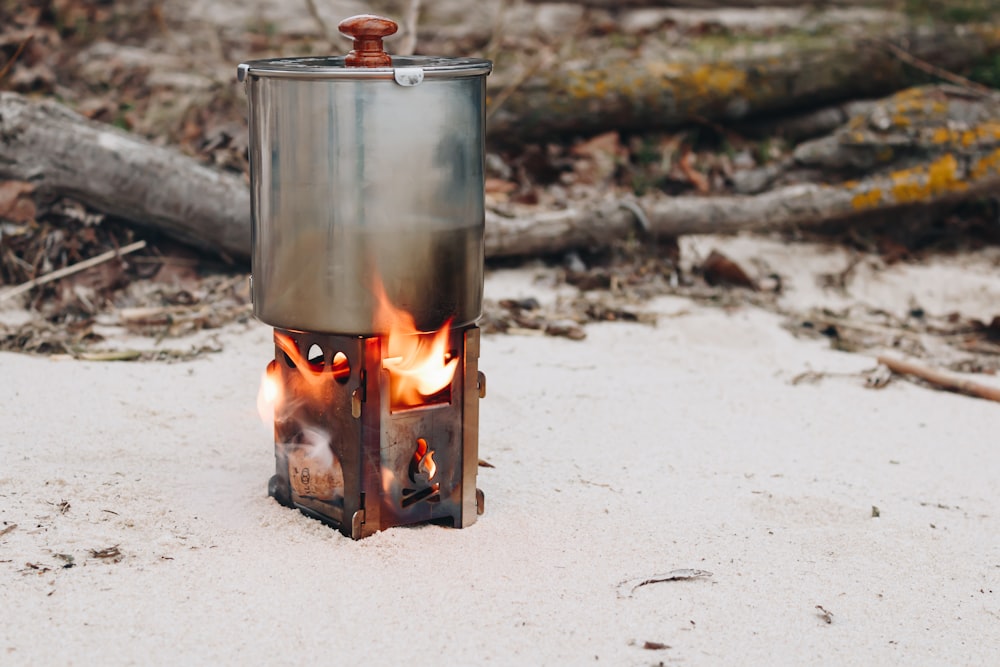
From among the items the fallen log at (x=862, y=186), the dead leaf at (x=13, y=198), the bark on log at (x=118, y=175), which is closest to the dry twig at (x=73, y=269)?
the bark on log at (x=118, y=175)

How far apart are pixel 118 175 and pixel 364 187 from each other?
2764mm

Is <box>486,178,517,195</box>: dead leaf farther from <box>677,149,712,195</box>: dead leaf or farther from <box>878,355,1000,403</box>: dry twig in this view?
<box>878,355,1000,403</box>: dry twig

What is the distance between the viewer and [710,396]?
15.0ft

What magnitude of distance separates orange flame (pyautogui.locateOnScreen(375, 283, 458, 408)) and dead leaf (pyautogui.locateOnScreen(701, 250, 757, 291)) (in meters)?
3.10

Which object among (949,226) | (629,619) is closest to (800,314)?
(949,226)

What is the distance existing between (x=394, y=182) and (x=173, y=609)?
116 cm

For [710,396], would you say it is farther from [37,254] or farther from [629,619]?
[37,254]

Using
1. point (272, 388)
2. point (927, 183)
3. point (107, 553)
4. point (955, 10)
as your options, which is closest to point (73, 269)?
point (272, 388)

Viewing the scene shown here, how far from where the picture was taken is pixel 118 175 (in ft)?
17.5

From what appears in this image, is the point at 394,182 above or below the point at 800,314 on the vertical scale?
above

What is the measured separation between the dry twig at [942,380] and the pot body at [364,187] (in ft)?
8.16

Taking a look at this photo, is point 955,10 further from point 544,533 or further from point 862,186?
point 544,533

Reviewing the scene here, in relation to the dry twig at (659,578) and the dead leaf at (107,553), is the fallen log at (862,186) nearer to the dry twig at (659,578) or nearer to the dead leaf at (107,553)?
→ the dry twig at (659,578)

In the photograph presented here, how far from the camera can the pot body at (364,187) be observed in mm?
2936
